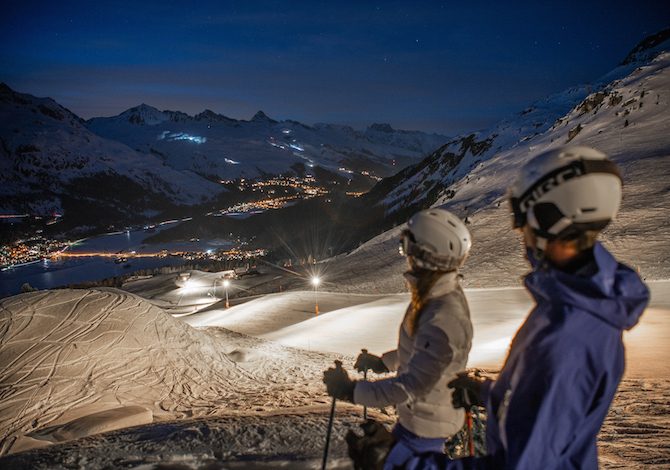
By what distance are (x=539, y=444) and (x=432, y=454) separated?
0.75m

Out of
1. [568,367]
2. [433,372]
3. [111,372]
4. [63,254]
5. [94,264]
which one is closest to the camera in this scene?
[568,367]

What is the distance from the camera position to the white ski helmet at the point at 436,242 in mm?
3113

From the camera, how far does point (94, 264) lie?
129875 mm

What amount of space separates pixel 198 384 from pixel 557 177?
38.5 feet

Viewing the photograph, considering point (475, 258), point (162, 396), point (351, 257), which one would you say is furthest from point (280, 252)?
point (162, 396)

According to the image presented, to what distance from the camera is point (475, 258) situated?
25.7 meters

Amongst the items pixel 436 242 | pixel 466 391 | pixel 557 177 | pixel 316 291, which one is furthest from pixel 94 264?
pixel 557 177

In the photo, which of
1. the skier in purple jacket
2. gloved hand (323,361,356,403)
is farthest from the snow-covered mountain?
the skier in purple jacket

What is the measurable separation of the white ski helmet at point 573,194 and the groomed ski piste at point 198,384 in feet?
14.2

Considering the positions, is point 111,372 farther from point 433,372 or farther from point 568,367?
point 568,367

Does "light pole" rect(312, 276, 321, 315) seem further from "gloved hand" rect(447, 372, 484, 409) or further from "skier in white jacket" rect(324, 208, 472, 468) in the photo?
"gloved hand" rect(447, 372, 484, 409)

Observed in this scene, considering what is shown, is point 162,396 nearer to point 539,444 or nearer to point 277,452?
point 277,452

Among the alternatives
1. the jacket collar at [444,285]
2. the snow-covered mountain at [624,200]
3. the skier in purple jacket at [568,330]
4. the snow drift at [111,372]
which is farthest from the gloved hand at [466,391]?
the snow-covered mountain at [624,200]

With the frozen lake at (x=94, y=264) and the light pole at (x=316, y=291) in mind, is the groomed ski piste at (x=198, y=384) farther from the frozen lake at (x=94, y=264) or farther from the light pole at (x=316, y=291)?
the frozen lake at (x=94, y=264)
